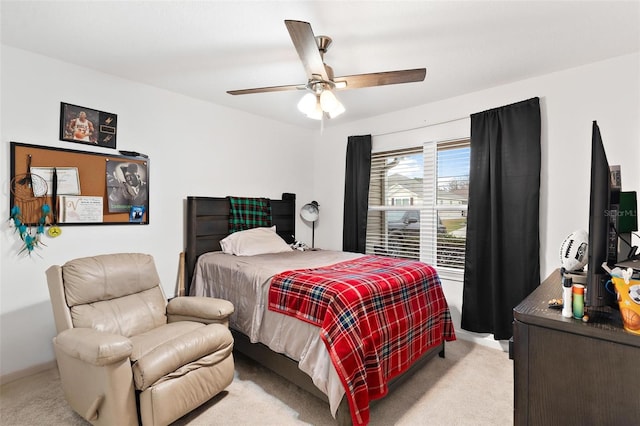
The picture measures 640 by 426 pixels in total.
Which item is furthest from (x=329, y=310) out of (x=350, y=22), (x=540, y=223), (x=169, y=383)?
(x=540, y=223)

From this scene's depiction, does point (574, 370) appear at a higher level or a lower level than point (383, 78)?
lower

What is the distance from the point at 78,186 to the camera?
2.70 m

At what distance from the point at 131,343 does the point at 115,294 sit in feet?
2.35

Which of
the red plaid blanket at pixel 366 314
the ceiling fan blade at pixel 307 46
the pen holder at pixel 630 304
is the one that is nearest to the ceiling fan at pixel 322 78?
the ceiling fan blade at pixel 307 46

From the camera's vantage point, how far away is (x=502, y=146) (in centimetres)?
300

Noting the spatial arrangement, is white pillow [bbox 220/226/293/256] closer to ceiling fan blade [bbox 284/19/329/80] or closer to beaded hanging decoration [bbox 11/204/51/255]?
beaded hanging decoration [bbox 11/204/51/255]

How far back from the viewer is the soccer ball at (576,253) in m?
1.64

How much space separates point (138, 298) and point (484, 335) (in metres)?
3.17

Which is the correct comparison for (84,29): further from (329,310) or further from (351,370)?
(351,370)

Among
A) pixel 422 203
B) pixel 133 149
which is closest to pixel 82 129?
pixel 133 149

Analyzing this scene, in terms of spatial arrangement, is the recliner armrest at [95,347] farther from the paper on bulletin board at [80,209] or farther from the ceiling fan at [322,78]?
the ceiling fan at [322,78]

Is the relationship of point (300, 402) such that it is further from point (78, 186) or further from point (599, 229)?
A: point (78, 186)

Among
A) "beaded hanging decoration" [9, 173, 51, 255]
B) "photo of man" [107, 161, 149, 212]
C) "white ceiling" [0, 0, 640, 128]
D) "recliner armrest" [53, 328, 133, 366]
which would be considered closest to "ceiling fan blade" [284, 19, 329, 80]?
"white ceiling" [0, 0, 640, 128]

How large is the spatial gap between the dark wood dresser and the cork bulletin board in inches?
125
